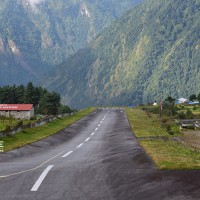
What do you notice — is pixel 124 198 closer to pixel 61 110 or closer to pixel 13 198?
pixel 13 198

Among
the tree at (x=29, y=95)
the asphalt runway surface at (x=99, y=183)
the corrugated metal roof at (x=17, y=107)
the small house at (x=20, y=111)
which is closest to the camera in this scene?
the asphalt runway surface at (x=99, y=183)

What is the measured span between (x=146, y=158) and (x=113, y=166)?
9.76ft

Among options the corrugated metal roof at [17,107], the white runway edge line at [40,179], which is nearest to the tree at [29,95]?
the corrugated metal roof at [17,107]

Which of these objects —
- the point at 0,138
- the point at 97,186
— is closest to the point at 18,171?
the point at 97,186

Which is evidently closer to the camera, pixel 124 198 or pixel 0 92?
pixel 124 198

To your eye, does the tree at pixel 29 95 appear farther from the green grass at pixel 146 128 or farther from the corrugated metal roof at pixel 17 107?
the green grass at pixel 146 128

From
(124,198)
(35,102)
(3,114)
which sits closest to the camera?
(124,198)

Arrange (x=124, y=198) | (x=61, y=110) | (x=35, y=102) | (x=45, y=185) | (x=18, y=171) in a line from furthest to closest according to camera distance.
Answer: (x=61, y=110) → (x=35, y=102) → (x=18, y=171) → (x=45, y=185) → (x=124, y=198)

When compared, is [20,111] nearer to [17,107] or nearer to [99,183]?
[17,107]

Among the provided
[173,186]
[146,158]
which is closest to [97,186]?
[173,186]

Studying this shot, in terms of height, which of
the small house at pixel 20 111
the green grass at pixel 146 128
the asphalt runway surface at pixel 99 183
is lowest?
the green grass at pixel 146 128

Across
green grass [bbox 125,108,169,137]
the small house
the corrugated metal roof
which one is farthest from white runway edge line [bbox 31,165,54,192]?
the corrugated metal roof

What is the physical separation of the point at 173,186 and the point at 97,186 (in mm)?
2433

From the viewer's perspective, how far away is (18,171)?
16.9 meters
